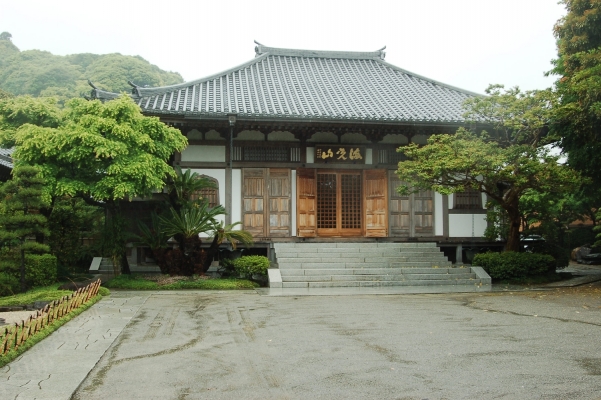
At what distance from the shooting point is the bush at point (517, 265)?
16.8 meters

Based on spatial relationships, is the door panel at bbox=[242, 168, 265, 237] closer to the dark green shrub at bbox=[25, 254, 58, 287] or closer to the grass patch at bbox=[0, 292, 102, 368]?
the dark green shrub at bbox=[25, 254, 58, 287]

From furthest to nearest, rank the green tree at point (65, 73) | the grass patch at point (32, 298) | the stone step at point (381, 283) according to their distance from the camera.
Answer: the green tree at point (65, 73), the stone step at point (381, 283), the grass patch at point (32, 298)

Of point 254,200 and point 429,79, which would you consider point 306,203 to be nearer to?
point 254,200

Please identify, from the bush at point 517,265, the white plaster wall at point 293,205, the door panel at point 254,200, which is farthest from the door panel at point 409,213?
the door panel at point 254,200

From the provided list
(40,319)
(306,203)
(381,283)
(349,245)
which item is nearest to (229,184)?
(306,203)

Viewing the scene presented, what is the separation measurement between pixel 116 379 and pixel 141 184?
9.38m

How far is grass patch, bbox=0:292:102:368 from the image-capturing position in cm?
636

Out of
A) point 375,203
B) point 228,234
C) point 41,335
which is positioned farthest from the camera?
point 375,203

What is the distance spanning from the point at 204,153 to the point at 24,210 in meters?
6.62

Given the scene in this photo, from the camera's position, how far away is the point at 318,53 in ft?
82.2

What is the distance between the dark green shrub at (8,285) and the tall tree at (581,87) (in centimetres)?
1443

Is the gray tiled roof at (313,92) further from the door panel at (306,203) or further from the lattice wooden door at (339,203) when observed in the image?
the lattice wooden door at (339,203)

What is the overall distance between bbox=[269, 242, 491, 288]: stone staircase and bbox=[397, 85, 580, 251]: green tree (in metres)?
2.37

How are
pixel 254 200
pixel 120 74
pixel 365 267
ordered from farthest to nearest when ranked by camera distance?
pixel 120 74 → pixel 254 200 → pixel 365 267
